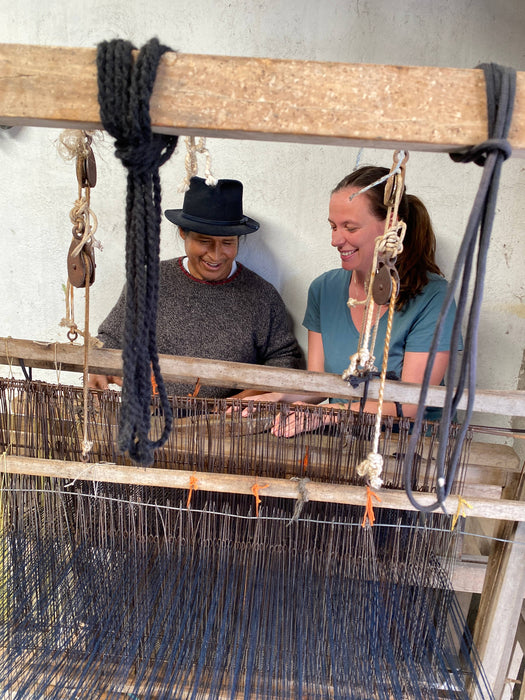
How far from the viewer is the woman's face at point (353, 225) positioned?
1.39 m

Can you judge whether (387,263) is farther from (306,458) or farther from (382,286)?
(306,458)

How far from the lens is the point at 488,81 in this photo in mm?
577

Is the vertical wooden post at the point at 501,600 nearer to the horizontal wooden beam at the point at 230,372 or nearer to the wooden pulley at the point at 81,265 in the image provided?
the horizontal wooden beam at the point at 230,372

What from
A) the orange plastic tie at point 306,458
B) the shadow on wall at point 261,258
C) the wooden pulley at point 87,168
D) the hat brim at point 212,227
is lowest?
the orange plastic tie at point 306,458

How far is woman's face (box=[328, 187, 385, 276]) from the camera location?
1.39 m

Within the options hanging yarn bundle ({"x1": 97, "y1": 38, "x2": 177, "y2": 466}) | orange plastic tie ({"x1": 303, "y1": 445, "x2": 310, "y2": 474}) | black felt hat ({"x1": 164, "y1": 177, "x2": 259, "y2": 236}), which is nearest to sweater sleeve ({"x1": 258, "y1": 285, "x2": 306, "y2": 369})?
black felt hat ({"x1": 164, "y1": 177, "x2": 259, "y2": 236})

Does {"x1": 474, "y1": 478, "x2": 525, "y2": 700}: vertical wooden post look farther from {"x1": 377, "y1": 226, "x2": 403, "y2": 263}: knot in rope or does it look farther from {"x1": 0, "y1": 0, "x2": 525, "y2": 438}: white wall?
{"x1": 0, "y1": 0, "x2": 525, "y2": 438}: white wall

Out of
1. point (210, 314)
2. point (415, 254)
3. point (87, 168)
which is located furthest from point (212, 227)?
point (87, 168)

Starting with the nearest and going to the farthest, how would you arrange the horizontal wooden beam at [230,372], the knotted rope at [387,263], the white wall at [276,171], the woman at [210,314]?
the knotted rope at [387,263]
the horizontal wooden beam at [230,372]
the white wall at [276,171]
the woman at [210,314]

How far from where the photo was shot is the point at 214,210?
1.64 meters

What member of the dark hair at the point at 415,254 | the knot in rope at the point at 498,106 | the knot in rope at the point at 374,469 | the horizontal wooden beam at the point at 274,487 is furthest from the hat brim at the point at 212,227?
the knot in rope at the point at 498,106

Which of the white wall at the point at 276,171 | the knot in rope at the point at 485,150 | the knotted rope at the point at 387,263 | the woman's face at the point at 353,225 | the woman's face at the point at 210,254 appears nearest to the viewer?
the knot in rope at the point at 485,150

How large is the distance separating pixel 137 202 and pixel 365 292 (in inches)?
44.0

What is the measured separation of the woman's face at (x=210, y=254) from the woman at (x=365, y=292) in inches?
13.8
